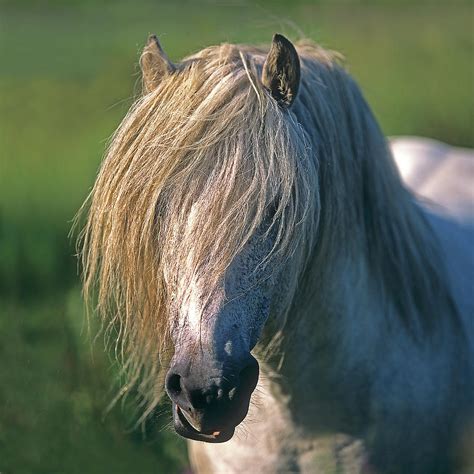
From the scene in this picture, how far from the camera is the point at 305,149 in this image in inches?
76.4

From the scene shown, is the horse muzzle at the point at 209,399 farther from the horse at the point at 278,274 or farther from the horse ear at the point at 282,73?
the horse ear at the point at 282,73

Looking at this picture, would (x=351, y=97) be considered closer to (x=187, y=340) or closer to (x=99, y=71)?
(x=187, y=340)

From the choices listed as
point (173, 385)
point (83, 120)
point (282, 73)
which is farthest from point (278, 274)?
point (83, 120)

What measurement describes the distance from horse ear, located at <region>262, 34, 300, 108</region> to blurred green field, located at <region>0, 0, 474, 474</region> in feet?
1.31

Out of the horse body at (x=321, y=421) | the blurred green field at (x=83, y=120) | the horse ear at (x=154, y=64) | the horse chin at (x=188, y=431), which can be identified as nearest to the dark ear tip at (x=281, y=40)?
the horse ear at (x=154, y=64)

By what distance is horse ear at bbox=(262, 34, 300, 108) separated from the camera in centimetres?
192

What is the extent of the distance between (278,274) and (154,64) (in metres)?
0.59

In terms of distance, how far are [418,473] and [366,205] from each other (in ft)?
2.53

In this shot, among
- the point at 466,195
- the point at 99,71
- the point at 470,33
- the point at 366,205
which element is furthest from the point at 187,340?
the point at 470,33

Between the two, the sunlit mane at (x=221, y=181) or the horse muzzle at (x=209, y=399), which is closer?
the horse muzzle at (x=209, y=399)

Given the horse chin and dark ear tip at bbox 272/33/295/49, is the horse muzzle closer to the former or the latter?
the horse chin

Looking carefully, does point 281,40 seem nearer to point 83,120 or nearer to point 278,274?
point 278,274

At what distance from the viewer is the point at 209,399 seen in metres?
1.65

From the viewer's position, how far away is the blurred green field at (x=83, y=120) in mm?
3416
